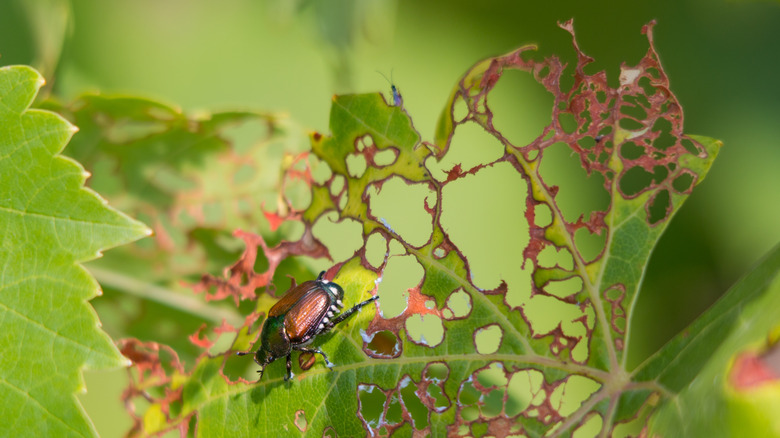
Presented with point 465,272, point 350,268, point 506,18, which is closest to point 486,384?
point 465,272

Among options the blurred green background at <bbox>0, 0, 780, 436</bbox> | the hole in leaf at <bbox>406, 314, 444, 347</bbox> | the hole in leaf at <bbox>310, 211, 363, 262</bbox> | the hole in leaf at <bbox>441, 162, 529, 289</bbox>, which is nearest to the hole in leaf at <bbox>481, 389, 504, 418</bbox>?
the hole in leaf at <bbox>406, 314, 444, 347</bbox>

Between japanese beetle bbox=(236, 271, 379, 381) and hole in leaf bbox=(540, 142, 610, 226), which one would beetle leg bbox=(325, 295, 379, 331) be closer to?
japanese beetle bbox=(236, 271, 379, 381)

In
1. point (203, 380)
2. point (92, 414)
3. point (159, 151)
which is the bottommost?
point (92, 414)

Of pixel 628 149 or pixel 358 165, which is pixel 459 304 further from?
pixel 628 149

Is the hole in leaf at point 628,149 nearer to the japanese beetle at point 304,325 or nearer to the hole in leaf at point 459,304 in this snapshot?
the hole in leaf at point 459,304

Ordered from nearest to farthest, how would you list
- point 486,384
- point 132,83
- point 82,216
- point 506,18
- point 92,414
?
point 82,216, point 486,384, point 92,414, point 132,83, point 506,18

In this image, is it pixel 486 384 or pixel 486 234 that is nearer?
pixel 486 384

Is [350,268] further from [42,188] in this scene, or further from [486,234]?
[486,234]
